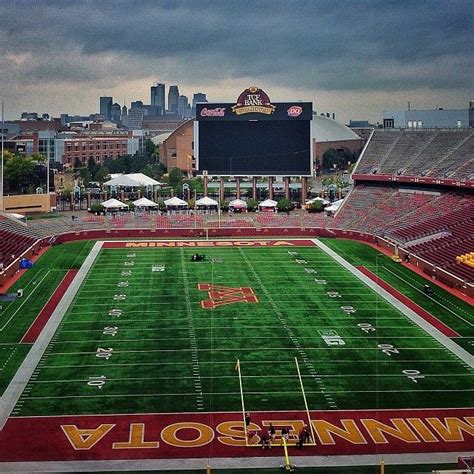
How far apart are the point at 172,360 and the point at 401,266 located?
22.7 metres

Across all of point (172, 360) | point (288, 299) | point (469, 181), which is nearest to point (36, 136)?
point (469, 181)

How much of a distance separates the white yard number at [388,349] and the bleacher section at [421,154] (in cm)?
3115

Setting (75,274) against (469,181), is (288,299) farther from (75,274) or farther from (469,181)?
(469,181)

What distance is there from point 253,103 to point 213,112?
370 centimetres

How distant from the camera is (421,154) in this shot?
7000cm

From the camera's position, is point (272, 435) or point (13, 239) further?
point (13, 239)

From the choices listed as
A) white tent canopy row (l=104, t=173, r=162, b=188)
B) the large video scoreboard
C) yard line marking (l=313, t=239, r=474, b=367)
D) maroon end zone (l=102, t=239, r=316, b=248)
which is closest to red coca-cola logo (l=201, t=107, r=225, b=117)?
the large video scoreboard

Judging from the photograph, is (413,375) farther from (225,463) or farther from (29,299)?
(29,299)

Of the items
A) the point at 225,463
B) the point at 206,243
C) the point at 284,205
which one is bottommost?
the point at 225,463

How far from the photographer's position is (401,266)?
156 feet

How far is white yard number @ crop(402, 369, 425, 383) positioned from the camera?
2623cm

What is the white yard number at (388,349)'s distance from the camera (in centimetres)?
2919

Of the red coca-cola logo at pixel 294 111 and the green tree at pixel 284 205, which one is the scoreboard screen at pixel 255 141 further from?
the green tree at pixel 284 205

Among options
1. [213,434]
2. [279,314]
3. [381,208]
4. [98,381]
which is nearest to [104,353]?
[98,381]
